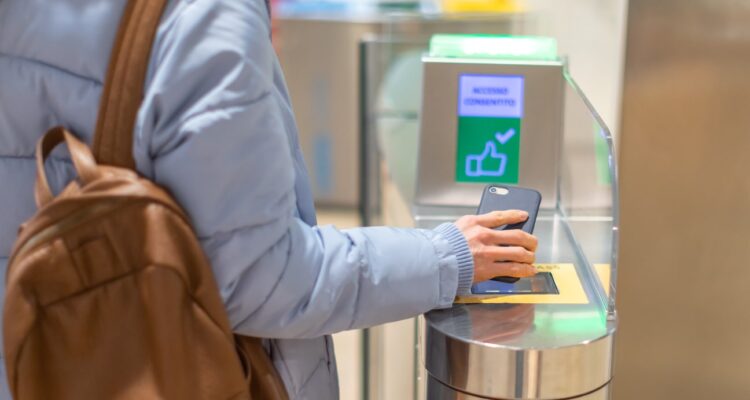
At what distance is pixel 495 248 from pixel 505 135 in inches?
13.6

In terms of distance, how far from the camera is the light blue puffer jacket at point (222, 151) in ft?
2.78

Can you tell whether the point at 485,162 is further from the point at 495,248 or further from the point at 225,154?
the point at 225,154

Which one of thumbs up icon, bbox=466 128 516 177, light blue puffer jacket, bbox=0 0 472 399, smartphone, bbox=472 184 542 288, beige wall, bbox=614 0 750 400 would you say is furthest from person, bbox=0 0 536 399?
beige wall, bbox=614 0 750 400

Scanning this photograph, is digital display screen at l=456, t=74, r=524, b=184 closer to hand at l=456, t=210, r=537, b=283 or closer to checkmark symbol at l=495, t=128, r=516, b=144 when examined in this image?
checkmark symbol at l=495, t=128, r=516, b=144

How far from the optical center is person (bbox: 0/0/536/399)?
33.4 inches

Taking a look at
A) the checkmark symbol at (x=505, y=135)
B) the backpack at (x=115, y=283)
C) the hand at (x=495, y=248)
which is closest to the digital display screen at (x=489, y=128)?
the checkmark symbol at (x=505, y=135)

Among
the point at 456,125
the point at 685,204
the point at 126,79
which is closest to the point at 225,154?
the point at 126,79

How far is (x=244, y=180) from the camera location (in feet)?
2.83

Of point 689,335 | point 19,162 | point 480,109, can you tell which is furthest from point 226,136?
point 689,335

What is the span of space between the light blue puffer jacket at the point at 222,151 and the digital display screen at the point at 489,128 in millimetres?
402

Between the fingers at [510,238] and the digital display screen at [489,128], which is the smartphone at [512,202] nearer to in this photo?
the fingers at [510,238]

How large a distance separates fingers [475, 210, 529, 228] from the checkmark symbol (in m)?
0.26

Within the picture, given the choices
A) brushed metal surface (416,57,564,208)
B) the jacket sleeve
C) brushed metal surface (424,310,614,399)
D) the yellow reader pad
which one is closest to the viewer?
the jacket sleeve

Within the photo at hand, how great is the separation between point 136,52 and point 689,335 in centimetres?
104
